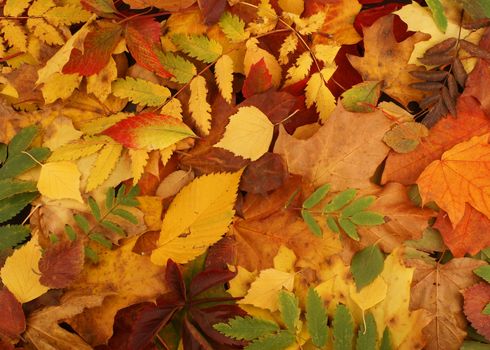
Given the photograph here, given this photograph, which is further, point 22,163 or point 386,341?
point 22,163

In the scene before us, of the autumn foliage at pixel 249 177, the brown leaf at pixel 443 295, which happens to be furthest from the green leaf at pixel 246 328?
the brown leaf at pixel 443 295

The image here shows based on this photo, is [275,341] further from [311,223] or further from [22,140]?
[22,140]

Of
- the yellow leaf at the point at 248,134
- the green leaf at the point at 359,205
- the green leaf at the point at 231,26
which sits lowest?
the green leaf at the point at 359,205

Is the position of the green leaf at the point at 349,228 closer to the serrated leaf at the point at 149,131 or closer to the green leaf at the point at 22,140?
the serrated leaf at the point at 149,131

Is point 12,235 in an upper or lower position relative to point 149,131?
lower

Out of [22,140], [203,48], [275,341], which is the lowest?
[275,341]

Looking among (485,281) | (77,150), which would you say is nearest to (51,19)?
(77,150)

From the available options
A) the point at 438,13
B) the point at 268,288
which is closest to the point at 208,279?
the point at 268,288
